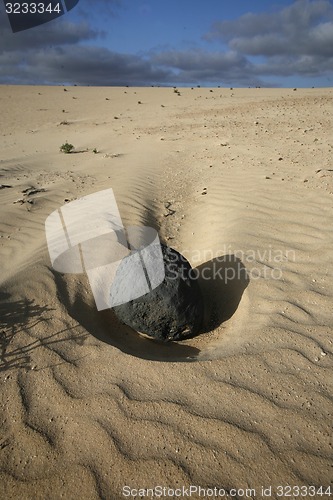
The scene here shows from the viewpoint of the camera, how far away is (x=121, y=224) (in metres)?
5.19

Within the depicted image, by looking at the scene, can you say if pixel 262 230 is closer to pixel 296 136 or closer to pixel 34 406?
pixel 34 406

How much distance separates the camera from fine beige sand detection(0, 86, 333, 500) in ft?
6.63

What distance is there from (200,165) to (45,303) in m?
5.53

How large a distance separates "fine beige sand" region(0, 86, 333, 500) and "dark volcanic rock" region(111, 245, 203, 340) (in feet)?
0.62

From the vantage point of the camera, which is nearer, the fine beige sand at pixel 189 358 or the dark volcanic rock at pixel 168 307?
the fine beige sand at pixel 189 358

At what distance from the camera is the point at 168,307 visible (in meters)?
3.04

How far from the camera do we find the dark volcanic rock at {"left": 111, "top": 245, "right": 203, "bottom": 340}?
9.99 ft

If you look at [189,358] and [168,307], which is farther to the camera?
[168,307]

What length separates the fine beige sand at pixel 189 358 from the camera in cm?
202

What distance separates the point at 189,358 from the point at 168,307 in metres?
0.48

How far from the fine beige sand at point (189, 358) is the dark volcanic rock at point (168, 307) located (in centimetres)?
19

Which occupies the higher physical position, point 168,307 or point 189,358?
point 168,307

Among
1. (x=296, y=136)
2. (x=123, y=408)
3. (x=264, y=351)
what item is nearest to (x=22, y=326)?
(x=123, y=408)

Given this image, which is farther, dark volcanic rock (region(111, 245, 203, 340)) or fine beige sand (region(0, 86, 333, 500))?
dark volcanic rock (region(111, 245, 203, 340))
